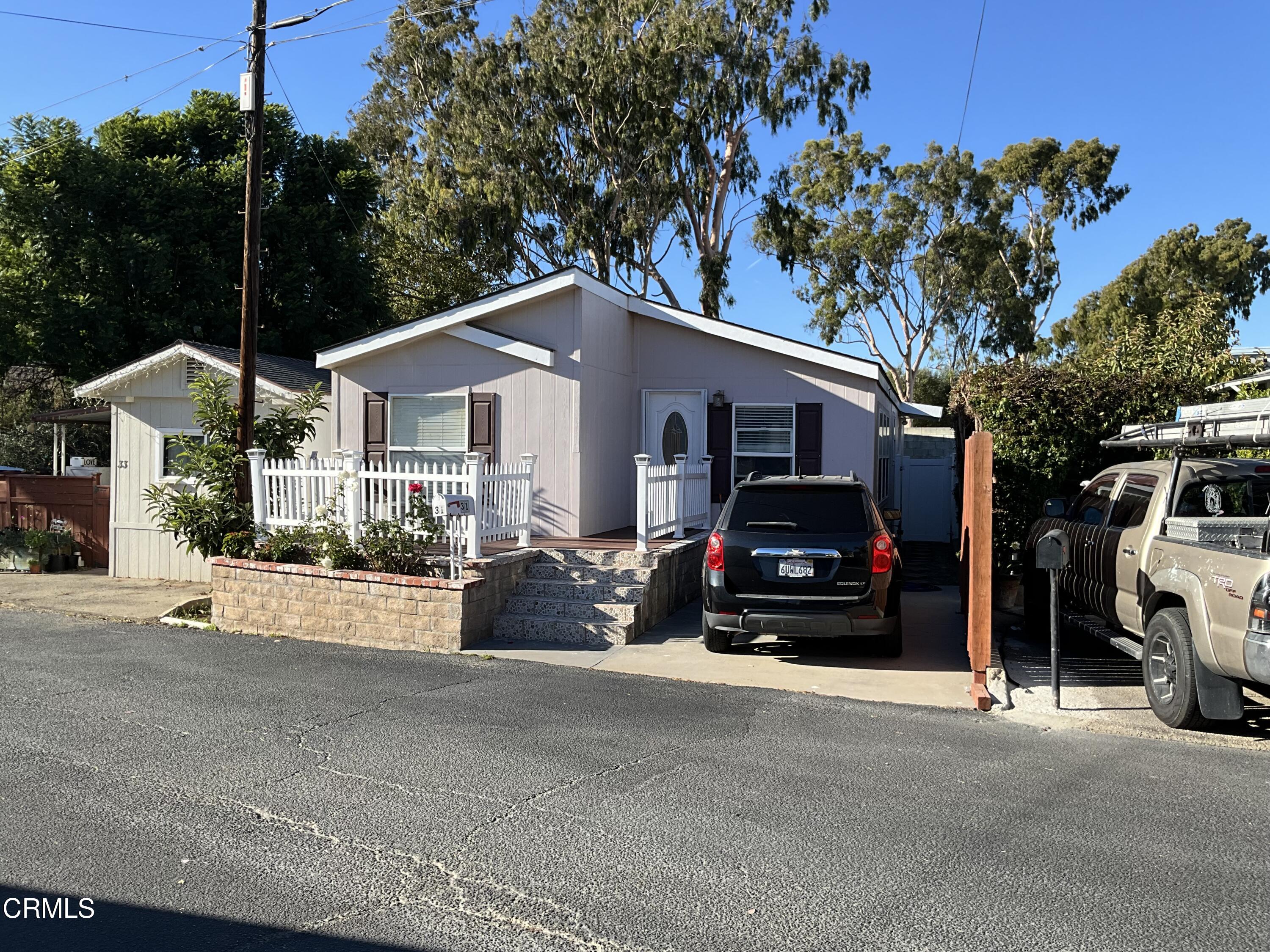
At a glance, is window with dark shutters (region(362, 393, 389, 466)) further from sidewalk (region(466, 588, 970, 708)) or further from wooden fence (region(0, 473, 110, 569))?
wooden fence (region(0, 473, 110, 569))

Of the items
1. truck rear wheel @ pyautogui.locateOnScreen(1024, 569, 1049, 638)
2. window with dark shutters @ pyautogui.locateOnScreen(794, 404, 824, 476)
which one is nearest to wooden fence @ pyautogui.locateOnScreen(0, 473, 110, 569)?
window with dark shutters @ pyautogui.locateOnScreen(794, 404, 824, 476)

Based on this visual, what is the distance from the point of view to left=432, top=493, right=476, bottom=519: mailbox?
395 inches

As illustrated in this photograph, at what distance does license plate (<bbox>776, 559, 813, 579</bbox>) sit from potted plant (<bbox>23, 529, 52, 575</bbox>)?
13.8m

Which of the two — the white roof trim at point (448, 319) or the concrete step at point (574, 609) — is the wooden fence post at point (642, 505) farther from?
the white roof trim at point (448, 319)

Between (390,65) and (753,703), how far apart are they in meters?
28.9

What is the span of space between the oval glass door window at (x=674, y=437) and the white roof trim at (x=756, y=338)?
4.39 ft

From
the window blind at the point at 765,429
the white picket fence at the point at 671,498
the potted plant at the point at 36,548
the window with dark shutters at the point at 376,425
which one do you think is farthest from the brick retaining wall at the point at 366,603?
the potted plant at the point at 36,548

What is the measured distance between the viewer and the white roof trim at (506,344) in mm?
12828

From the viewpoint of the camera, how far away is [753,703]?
7.46 m

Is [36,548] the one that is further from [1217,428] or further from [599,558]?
[1217,428]

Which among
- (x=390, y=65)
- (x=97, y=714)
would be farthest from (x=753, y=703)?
(x=390, y=65)

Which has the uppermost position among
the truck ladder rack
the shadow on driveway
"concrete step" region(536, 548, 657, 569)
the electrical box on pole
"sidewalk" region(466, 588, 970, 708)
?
the electrical box on pole

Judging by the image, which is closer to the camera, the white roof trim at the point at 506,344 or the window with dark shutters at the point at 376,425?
the white roof trim at the point at 506,344

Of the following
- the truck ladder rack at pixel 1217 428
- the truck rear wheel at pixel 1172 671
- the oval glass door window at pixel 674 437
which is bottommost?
the truck rear wheel at pixel 1172 671
